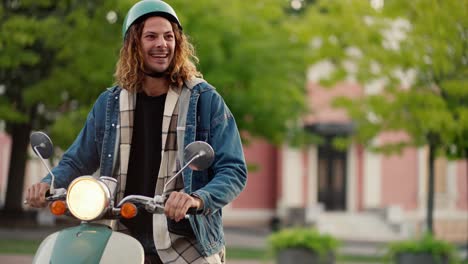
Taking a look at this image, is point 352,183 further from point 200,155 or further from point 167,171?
point 200,155

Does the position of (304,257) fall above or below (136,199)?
below

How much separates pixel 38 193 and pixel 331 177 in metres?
30.9

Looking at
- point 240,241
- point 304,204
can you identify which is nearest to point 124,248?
point 240,241

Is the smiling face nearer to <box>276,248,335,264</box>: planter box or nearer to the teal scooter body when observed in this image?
the teal scooter body

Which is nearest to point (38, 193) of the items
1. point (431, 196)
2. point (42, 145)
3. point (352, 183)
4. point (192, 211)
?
point (42, 145)

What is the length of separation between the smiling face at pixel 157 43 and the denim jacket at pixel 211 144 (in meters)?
0.17

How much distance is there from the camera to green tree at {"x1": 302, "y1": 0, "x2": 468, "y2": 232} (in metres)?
16.5

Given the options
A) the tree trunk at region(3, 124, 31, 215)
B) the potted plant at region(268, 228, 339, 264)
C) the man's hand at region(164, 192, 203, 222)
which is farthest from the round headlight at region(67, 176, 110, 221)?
the tree trunk at region(3, 124, 31, 215)

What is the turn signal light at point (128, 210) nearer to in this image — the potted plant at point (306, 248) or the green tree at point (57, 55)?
the potted plant at point (306, 248)

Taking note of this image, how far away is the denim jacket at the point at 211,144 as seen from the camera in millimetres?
3611

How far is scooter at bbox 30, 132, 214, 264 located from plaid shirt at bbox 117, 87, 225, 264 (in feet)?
0.88

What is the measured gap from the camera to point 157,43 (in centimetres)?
376

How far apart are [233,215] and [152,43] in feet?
102

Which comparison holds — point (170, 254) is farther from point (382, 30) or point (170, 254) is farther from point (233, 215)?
point (233, 215)
